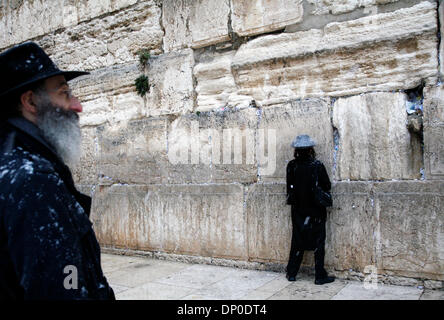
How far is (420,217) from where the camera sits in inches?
135

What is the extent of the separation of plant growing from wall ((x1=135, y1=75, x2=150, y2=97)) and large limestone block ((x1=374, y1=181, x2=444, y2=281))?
3382 millimetres

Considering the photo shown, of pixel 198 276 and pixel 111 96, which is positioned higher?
pixel 111 96

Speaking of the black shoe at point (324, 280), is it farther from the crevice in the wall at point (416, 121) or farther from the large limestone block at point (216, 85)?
the large limestone block at point (216, 85)

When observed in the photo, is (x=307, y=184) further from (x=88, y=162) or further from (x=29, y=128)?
(x=88, y=162)

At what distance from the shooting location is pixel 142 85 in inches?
207

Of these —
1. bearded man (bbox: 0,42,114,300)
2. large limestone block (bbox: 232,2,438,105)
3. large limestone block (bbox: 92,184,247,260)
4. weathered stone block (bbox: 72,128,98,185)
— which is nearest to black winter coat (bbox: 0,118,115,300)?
bearded man (bbox: 0,42,114,300)

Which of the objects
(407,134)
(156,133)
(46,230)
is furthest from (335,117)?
(46,230)

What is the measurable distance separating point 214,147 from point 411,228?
242 centimetres

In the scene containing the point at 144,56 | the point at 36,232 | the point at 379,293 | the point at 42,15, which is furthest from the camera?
the point at 42,15

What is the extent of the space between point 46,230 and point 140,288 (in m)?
2.99

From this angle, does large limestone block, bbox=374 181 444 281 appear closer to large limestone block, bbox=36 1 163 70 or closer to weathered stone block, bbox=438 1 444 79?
weathered stone block, bbox=438 1 444 79

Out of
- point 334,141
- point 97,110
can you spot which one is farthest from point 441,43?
point 97,110

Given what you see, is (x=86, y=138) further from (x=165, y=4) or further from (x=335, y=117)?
(x=335, y=117)

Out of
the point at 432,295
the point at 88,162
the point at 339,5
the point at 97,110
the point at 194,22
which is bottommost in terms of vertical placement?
the point at 432,295
